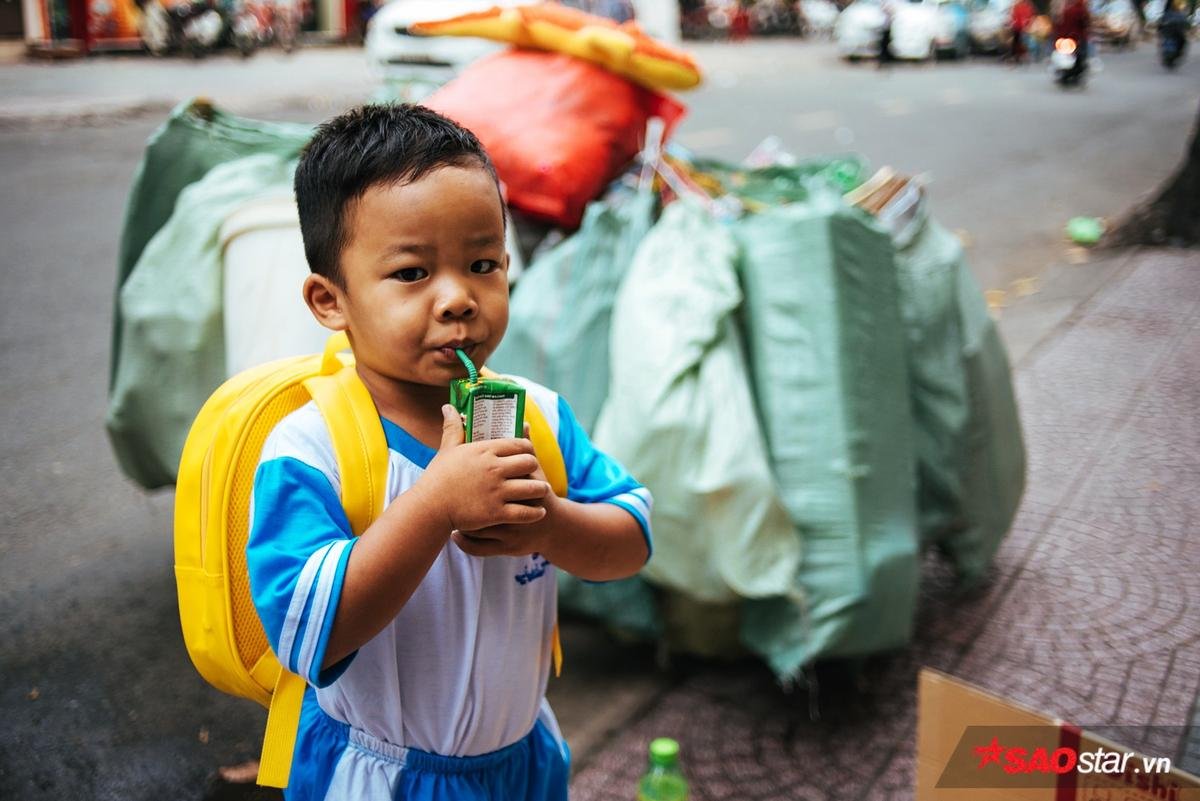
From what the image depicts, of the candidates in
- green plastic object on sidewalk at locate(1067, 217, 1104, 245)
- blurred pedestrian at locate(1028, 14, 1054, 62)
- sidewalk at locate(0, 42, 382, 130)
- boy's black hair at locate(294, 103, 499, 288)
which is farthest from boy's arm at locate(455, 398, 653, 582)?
blurred pedestrian at locate(1028, 14, 1054, 62)

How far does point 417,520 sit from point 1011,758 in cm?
79

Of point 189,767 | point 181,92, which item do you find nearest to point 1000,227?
point 189,767

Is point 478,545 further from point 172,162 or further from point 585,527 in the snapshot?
point 172,162

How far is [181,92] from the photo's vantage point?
1317 cm

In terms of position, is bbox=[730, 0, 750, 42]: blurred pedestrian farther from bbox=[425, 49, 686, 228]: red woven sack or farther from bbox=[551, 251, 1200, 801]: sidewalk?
bbox=[425, 49, 686, 228]: red woven sack

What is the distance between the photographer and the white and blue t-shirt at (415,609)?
4.05ft

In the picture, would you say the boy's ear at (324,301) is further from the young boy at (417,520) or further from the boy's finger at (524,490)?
the boy's finger at (524,490)

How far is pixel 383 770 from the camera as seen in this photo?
145cm

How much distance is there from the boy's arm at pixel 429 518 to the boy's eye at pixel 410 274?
20 centimetres

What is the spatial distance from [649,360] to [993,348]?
111cm

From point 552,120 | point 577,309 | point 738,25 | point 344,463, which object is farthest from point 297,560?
point 738,25

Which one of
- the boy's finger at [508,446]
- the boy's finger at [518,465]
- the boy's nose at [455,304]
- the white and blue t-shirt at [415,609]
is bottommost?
the white and blue t-shirt at [415,609]

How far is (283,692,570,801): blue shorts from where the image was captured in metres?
1.46

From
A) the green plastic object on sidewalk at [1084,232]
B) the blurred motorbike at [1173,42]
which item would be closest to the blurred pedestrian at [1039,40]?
the blurred motorbike at [1173,42]
